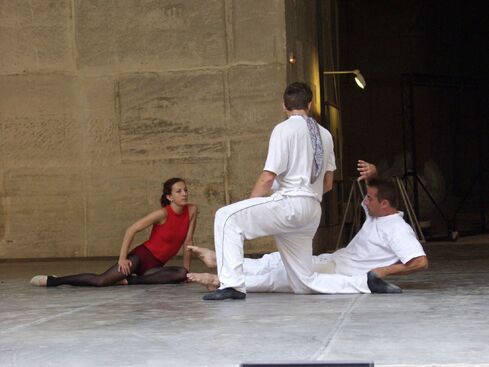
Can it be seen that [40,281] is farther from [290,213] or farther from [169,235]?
[290,213]

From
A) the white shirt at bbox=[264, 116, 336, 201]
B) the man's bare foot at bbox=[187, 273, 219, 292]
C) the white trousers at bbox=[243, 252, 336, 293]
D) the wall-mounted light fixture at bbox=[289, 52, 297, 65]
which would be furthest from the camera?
the wall-mounted light fixture at bbox=[289, 52, 297, 65]

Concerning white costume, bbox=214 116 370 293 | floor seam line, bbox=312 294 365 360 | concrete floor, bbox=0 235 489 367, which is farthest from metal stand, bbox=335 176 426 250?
floor seam line, bbox=312 294 365 360

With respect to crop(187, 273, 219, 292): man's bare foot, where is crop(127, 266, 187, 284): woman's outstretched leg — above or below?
below

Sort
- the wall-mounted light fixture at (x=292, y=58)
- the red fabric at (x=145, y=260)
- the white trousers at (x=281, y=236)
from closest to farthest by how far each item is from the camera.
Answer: the white trousers at (x=281, y=236) < the red fabric at (x=145, y=260) < the wall-mounted light fixture at (x=292, y=58)

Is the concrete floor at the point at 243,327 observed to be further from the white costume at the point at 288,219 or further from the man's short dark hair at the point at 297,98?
→ the man's short dark hair at the point at 297,98

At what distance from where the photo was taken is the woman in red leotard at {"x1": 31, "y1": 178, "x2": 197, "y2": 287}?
9.51 m

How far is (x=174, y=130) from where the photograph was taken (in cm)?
1269

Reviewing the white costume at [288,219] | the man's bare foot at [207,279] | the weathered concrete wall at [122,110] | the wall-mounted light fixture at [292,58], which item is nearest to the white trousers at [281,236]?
the white costume at [288,219]

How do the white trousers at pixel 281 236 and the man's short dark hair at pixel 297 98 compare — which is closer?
the white trousers at pixel 281 236

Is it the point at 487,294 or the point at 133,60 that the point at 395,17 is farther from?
the point at 487,294

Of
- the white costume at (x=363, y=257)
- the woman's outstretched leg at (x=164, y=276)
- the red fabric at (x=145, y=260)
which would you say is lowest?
the woman's outstretched leg at (x=164, y=276)

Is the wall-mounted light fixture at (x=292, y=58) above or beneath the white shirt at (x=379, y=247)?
above

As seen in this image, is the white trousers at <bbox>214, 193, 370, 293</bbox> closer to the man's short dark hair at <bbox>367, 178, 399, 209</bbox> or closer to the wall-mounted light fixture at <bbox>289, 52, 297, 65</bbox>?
the man's short dark hair at <bbox>367, 178, 399, 209</bbox>

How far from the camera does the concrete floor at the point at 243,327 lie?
4867 mm
